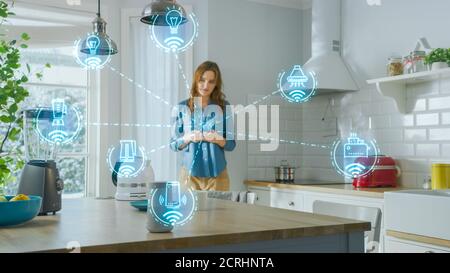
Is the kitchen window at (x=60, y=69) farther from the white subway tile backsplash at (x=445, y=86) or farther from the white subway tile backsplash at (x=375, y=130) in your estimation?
the white subway tile backsplash at (x=445, y=86)

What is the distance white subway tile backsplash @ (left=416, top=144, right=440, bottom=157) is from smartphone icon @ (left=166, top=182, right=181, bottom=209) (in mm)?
2296

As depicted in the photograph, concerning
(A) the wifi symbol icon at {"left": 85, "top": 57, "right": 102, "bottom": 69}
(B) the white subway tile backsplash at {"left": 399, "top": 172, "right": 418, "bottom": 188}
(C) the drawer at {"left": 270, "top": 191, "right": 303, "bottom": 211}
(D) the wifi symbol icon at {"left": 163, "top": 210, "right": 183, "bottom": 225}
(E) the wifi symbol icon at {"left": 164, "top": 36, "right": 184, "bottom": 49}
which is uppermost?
(E) the wifi symbol icon at {"left": 164, "top": 36, "right": 184, "bottom": 49}

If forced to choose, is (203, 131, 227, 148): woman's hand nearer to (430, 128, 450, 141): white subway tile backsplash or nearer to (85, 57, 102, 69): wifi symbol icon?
(85, 57, 102, 69): wifi symbol icon

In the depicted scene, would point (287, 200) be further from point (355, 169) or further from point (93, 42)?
point (93, 42)

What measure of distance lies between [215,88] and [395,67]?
119cm

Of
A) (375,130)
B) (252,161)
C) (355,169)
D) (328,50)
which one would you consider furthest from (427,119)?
(252,161)

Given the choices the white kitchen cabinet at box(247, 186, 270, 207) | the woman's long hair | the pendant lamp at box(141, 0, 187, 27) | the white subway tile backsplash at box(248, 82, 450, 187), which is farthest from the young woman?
the pendant lamp at box(141, 0, 187, 27)

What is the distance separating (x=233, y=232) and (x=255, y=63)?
9.69 ft

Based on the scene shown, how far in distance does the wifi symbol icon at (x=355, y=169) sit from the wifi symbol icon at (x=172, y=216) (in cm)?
217

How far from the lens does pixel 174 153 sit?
12.5 ft

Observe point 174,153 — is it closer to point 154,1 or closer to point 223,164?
point 223,164

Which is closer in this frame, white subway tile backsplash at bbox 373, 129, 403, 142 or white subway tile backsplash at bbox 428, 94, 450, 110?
white subway tile backsplash at bbox 428, 94, 450, 110

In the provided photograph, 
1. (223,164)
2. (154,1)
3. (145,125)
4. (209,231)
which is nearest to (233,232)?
(209,231)

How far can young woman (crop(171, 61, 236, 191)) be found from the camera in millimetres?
3521
